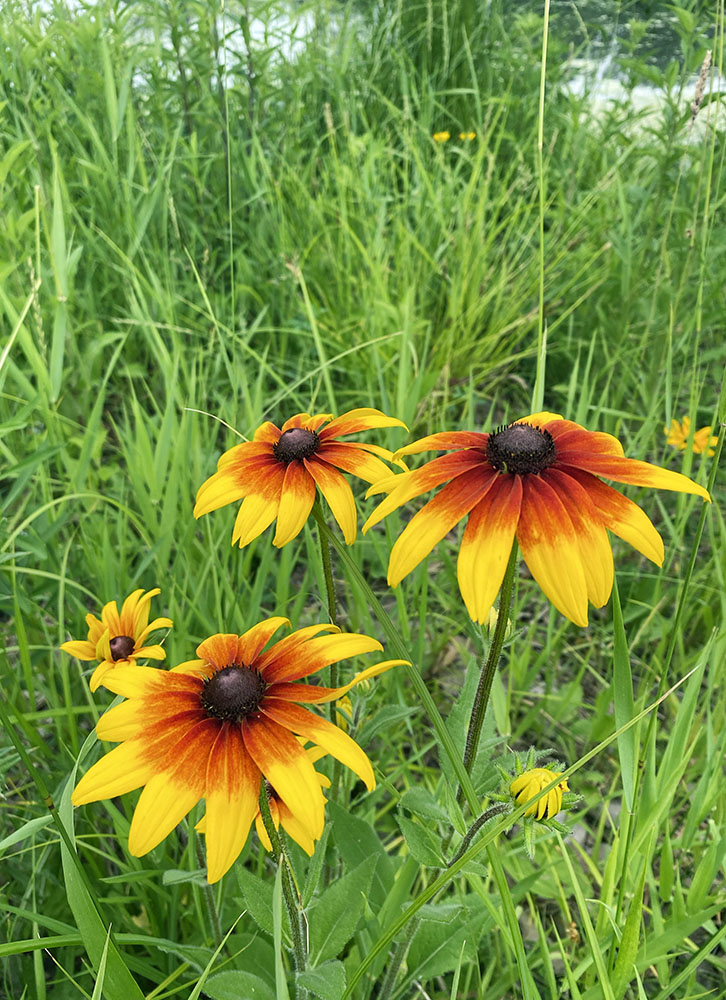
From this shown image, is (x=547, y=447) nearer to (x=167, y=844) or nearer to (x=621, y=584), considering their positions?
(x=167, y=844)

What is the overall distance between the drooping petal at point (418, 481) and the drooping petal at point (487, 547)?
0.05 metres

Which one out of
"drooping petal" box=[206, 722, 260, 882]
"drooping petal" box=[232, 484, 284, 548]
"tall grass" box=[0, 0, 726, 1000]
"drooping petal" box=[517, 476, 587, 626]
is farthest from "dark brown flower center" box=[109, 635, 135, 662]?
"drooping petal" box=[517, 476, 587, 626]

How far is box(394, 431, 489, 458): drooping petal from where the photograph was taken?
800 mm

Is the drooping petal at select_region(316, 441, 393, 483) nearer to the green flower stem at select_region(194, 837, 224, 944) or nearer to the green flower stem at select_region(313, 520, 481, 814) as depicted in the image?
the green flower stem at select_region(313, 520, 481, 814)

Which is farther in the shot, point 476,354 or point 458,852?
point 476,354

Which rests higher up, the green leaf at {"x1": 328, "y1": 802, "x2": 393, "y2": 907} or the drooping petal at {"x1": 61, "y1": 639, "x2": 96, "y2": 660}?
the drooping petal at {"x1": 61, "y1": 639, "x2": 96, "y2": 660}

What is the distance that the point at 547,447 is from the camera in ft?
2.52

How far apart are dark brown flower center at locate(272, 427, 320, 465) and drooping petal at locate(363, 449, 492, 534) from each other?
186 mm

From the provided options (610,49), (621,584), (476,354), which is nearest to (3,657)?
(621,584)

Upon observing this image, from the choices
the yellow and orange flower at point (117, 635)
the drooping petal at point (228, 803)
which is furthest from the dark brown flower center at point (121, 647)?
the drooping petal at point (228, 803)

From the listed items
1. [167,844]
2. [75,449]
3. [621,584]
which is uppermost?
[75,449]

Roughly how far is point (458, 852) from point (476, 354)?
74.5 inches

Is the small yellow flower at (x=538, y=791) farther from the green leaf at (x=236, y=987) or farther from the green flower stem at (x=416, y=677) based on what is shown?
the green leaf at (x=236, y=987)

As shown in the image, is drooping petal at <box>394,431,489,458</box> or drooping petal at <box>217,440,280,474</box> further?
drooping petal at <box>217,440,280,474</box>
